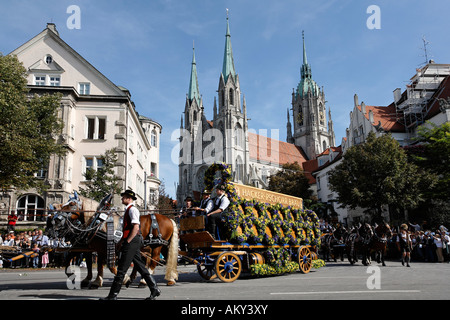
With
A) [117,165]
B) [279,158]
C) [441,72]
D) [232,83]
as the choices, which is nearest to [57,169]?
[117,165]

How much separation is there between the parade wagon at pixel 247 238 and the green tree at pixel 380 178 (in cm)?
1895

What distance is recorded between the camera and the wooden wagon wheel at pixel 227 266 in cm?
1000

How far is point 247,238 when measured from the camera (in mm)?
10844

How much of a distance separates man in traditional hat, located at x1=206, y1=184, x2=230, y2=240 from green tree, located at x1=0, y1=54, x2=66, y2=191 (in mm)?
13516

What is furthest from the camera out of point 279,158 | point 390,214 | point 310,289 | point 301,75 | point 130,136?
point 301,75

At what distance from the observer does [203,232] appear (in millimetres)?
10289

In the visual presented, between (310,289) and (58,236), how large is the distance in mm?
5827

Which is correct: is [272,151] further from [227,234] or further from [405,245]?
[227,234]

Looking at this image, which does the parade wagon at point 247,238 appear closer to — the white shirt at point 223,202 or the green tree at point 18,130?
the white shirt at point 223,202

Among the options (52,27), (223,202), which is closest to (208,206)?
(223,202)

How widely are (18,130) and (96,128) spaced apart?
9684 mm

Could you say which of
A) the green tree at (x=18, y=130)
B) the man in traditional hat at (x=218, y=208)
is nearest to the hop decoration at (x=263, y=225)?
the man in traditional hat at (x=218, y=208)

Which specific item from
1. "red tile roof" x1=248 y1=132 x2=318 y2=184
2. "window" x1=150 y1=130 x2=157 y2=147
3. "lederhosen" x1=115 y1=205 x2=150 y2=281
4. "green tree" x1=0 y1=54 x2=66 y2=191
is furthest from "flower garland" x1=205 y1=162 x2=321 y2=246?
"red tile roof" x1=248 y1=132 x2=318 y2=184
